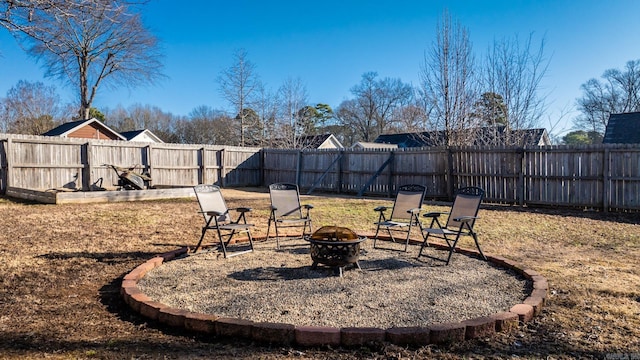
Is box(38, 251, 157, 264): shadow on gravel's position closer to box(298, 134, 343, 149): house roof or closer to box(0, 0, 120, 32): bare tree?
box(0, 0, 120, 32): bare tree

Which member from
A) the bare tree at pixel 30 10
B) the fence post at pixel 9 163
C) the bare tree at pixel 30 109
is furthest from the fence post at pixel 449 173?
the bare tree at pixel 30 109

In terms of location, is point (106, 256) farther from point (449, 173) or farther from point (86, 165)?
point (449, 173)

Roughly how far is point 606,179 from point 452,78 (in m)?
5.82

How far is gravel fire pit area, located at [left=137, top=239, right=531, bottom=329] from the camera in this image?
3234 millimetres

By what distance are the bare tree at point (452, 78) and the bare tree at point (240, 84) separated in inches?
590

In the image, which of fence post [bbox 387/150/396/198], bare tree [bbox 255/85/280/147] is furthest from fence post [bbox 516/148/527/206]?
bare tree [bbox 255/85/280/147]

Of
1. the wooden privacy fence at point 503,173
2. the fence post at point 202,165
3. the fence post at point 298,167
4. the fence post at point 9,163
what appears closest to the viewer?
the wooden privacy fence at point 503,173

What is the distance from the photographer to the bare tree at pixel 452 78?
1388 centimetres

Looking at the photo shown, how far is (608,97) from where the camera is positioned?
36.4 metres

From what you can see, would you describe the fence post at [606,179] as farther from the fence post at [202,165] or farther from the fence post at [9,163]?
the fence post at [9,163]

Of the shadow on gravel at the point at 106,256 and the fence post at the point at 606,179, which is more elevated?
the fence post at the point at 606,179

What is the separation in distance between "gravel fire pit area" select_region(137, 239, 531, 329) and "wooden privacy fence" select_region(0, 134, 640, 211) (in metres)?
7.04

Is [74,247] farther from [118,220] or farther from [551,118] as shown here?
[551,118]

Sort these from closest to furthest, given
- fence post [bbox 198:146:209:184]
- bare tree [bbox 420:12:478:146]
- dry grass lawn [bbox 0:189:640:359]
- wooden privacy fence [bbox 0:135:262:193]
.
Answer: dry grass lawn [bbox 0:189:640:359] < wooden privacy fence [bbox 0:135:262:193] < bare tree [bbox 420:12:478:146] < fence post [bbox 198:146:209:184]
